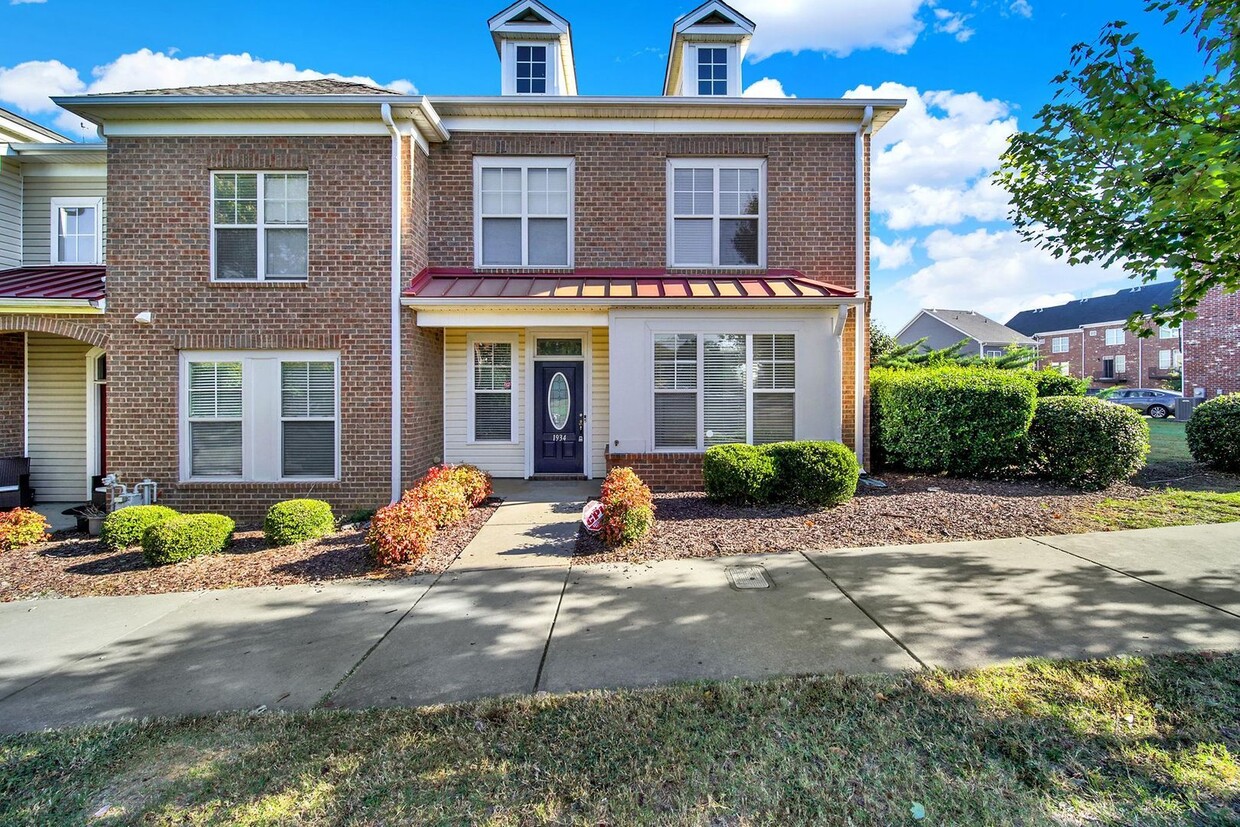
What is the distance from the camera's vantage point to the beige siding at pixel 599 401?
10.4 meters

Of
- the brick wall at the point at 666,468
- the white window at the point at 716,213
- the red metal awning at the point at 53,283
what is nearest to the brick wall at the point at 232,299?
the red metal awning at the point at 53,283

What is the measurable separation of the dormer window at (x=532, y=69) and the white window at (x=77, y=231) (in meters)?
8.02

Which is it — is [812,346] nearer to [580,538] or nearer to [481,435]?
[580,538]

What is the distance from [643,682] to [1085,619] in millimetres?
3346

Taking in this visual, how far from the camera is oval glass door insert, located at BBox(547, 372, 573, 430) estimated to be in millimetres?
10562

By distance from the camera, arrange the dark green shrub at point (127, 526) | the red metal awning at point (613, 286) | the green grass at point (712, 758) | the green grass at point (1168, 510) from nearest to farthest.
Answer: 1. the green grass at point (712, 758)
2. the green grass at point (1168, 510)
3. the dark green shrub at point (127, 526)
4. the red metal awning at point (613, 286)

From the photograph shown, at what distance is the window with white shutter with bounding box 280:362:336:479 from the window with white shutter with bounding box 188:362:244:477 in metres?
0.68

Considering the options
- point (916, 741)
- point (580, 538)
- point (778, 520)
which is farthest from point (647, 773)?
point (778, 520)

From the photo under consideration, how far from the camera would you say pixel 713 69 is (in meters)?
11.0

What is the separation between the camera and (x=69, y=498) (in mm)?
9805

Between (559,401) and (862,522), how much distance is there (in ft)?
18.9

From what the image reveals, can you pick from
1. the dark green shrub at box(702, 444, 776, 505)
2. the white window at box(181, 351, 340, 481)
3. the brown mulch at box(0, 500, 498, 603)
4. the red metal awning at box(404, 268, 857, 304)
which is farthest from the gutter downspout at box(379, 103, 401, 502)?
the dark green shrub at box(702, 444, 776, 505)

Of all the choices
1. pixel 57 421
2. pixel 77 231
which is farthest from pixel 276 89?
pixel 57 421

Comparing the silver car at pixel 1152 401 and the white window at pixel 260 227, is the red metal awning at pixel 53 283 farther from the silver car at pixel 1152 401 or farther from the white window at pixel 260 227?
the silver car at pixel 1152 401
